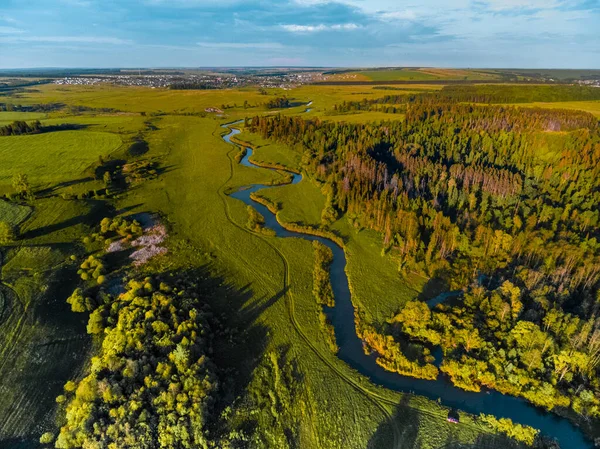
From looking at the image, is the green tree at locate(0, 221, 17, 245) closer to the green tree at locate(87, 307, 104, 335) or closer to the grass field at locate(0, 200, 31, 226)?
the grass field at locate(0, 200, 31, 226)

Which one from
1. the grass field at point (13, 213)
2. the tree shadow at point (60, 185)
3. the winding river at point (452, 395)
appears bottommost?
the winding river at point (452, 395)

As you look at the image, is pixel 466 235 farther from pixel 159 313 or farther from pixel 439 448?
pixel 159 313

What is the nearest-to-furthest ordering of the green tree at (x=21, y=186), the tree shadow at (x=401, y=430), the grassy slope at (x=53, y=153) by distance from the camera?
the tree shadow at (x=401, y=430) < the green tree at (x=21, y=186) < the grassy slope at (x=53, y=153)

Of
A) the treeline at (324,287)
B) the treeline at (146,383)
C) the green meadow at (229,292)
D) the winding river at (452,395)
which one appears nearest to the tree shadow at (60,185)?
the green meadow at (229,292)

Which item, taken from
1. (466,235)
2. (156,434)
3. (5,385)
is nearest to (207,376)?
(156,434)

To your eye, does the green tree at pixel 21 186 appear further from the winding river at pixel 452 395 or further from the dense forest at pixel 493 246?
the winding river at pixel 452 395

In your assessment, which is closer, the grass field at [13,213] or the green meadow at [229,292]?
the green meadow at [229,292]
